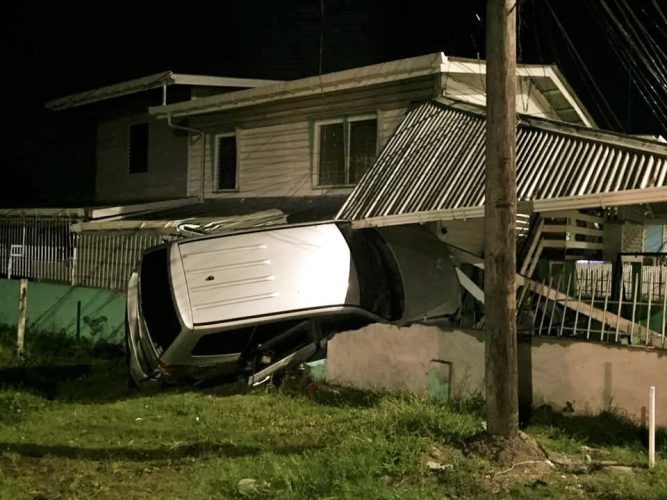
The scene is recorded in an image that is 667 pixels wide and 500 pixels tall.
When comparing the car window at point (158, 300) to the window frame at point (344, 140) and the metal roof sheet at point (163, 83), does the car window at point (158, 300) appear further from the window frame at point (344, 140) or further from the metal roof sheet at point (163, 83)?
the metal roof sheet at point (163, 83)

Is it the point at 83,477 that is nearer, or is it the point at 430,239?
the point at 83,477

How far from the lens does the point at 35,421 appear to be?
24.9 feet

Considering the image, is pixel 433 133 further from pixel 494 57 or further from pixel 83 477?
pixel 83 477

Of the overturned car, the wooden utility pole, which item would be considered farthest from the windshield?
the wooden utility pole

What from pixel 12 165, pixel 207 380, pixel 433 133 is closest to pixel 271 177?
pixel 433 133

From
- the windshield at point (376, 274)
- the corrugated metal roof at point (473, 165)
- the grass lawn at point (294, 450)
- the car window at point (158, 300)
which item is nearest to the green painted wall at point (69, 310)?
the car window at point (158, 300)

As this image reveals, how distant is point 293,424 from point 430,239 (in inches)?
148

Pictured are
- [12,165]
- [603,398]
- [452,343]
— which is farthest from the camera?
[12,165]

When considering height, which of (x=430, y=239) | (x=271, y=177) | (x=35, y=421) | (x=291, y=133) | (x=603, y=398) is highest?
(x=291, y=133)

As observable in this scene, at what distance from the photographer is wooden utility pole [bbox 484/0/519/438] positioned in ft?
18.5

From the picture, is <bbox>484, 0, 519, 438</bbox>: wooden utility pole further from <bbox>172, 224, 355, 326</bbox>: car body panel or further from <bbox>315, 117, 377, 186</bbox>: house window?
<bbox>315, 117, 377, 186</bbox>: house window

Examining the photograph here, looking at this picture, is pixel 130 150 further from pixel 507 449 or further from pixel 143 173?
pixel 507 449

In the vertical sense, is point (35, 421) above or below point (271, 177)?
below

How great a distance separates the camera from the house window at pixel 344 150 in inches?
457
